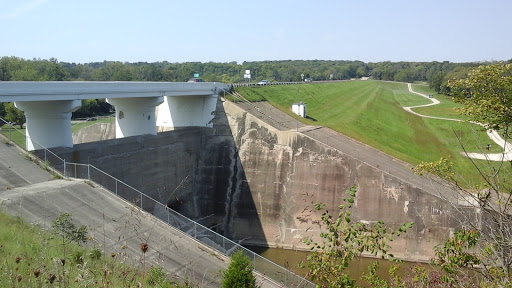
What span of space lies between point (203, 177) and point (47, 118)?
12.0 metres

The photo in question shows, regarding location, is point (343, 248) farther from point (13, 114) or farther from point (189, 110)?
point (13, 114)

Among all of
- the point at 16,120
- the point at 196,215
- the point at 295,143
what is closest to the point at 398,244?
the point at 295,143

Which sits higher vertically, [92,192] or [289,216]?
[92,192]

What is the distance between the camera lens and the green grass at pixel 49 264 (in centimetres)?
739

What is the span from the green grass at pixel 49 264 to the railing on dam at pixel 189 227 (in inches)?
136

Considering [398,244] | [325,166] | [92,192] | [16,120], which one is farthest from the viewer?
[16,120]

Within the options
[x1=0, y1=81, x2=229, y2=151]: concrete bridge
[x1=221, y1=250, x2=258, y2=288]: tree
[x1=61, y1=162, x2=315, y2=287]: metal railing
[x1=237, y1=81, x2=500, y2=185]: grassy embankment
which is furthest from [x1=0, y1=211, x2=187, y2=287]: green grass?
[x1=237, y1=81, x2=500, y2=185]: grassy embankment

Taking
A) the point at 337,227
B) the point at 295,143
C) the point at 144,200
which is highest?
the point at 337,227

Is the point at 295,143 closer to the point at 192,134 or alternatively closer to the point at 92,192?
the point at 192,134

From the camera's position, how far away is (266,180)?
104 feet

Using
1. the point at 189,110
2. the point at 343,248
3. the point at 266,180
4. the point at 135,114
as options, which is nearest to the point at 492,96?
the point at 343,248

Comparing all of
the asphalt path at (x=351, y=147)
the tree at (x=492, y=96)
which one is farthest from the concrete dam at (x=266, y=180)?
the tree at (x=492, y=96)

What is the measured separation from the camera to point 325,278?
7977mm

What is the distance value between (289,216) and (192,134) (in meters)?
8.41
